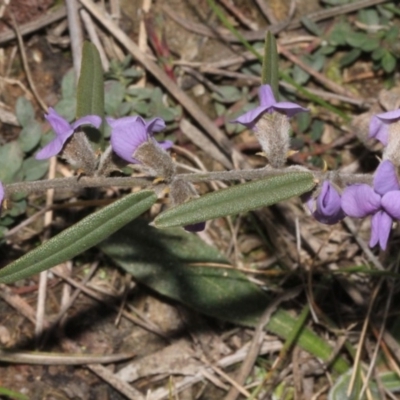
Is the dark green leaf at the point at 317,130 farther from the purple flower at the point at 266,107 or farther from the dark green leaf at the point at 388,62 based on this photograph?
the purple flower at the point at 266,107

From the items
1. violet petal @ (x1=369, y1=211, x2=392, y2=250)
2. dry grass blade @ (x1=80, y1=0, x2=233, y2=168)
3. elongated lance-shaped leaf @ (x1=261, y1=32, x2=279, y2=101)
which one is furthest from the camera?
dry grass blade @ (x1=80, y1=0, x2=233, y2=168)

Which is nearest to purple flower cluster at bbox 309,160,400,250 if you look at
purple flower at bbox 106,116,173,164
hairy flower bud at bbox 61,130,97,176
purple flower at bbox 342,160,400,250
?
purple flower at bbox 342,160,400,250

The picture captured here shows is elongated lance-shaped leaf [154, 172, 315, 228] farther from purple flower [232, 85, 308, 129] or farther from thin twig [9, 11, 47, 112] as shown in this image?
thin twig [9, 11, 47, 112]

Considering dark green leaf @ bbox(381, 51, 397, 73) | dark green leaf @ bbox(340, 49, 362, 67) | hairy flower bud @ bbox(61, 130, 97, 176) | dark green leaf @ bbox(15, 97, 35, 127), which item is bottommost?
dark green leaf @ bbox(381, 51, 397, 73)

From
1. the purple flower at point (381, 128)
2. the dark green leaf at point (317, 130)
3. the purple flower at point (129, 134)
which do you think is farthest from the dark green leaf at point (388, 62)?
the purple flower at point (129, 134)

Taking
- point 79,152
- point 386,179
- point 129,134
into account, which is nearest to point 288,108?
point 386,179

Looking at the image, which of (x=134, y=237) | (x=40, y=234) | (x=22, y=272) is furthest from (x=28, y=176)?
(x=22, y=272)
